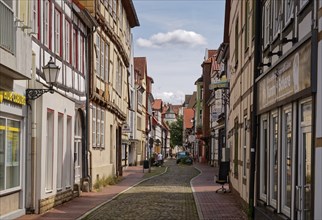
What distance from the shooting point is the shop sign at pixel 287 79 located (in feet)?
29.1

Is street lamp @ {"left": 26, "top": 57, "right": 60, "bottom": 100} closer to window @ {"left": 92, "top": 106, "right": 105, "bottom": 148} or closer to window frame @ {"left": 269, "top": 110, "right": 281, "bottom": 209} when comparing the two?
window frame @ {"left": 269, "top": 110, "right": 281, "bottom": 209}

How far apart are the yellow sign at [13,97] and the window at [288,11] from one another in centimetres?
624

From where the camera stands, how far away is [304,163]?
9.41 metres

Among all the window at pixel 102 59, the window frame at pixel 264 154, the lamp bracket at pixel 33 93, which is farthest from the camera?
the window at pixel 102 59

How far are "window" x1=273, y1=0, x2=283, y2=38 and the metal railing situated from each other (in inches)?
214

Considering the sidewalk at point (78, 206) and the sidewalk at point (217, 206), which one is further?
the sidewalk at point (217, 206)

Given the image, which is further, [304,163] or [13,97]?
[13,97]

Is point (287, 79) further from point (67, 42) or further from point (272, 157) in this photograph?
point (67, 42)

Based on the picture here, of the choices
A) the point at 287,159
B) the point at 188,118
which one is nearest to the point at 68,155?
the point at 287,159

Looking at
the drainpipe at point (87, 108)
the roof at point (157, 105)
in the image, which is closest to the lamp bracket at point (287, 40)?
the drainpipe at point (87, 108)

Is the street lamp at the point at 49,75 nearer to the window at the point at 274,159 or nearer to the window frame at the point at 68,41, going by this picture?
the window frame at the point at 68,41

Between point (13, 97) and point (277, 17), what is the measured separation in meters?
6.20

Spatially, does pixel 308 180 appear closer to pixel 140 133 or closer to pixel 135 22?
pixel 135 22

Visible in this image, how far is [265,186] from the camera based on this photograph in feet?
45.5
